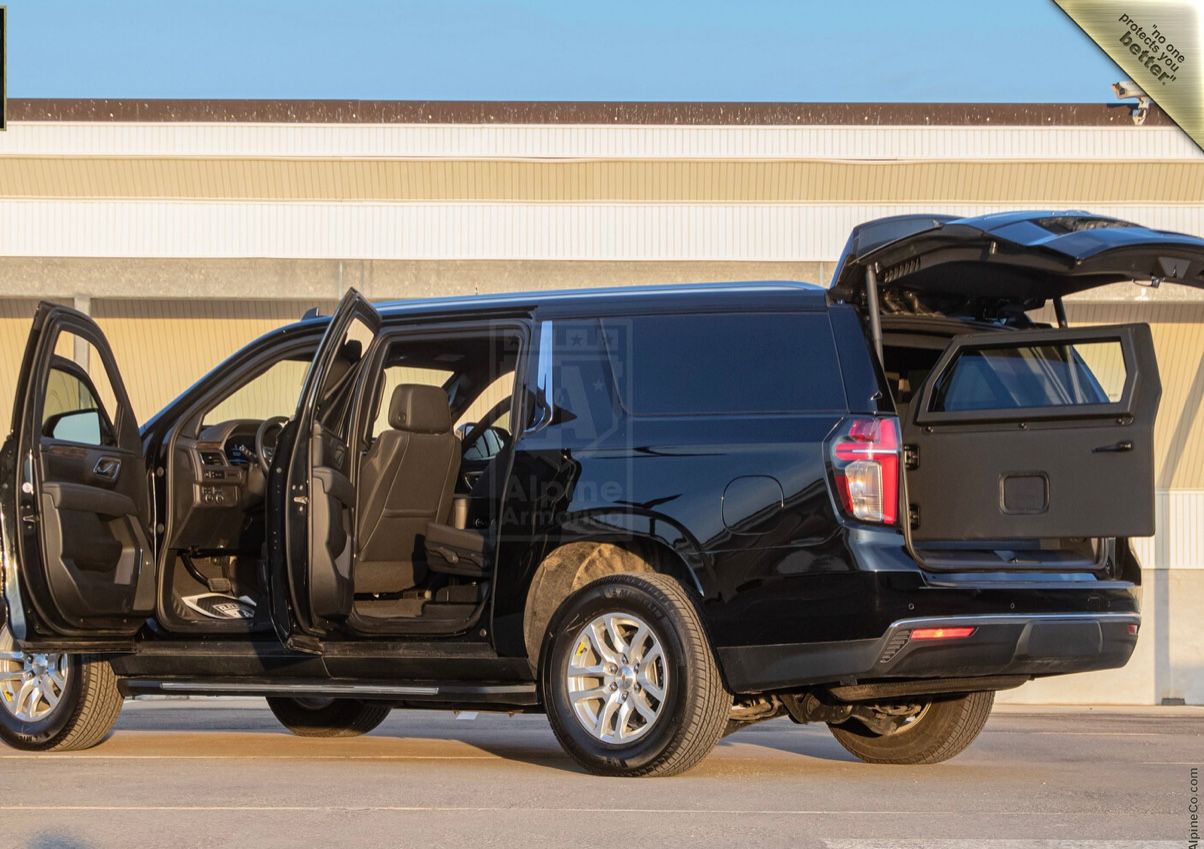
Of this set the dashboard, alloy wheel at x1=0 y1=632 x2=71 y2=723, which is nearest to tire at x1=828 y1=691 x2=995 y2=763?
the dashboard

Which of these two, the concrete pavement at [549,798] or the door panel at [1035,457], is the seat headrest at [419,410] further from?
the door panel at [1035,457]

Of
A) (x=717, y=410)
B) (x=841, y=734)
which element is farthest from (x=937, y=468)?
(x=841, y=734)

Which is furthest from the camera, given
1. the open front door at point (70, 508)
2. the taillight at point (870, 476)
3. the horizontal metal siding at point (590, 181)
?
the horizontal metal siding at point (590, 181)

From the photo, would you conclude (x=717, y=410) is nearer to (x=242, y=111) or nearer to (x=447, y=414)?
(x=447, y=414)

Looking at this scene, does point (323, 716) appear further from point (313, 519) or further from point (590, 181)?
point (590, 181)

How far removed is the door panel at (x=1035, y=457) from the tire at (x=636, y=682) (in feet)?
3.35

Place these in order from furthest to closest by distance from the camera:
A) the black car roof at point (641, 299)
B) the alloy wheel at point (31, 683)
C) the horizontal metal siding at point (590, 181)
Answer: the horizontal metal siding at point (590, 181), the alloy wheel at point (31, 683), the black car roof at point (641, 299)

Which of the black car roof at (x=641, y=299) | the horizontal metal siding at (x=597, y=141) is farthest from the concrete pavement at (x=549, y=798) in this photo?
the horizontal metal siding at (x=597, y=141)

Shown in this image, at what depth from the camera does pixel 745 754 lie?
880 cm

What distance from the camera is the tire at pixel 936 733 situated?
26.8ft

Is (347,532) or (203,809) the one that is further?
(347,532)

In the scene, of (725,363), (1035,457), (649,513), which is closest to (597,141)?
(725,363)

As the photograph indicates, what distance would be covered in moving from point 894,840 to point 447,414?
3.67 m

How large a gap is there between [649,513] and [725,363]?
68cm
